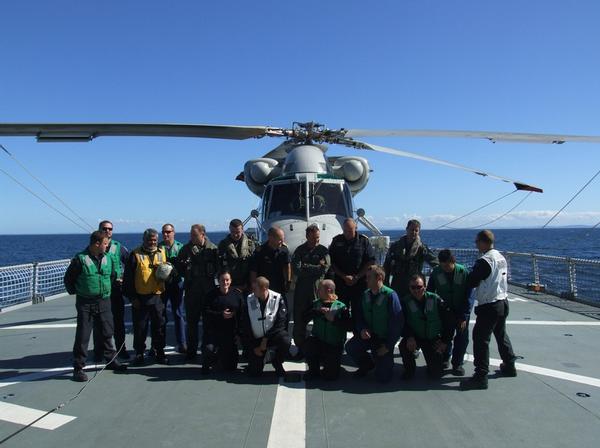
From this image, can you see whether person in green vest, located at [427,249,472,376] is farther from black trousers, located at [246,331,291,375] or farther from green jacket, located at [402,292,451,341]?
black trousers, located at [246,331,291,375]

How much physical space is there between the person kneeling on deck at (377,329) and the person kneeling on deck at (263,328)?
794mm

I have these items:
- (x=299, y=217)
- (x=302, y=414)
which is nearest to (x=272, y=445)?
(x=302, y=414)

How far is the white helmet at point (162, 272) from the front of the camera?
209 inches

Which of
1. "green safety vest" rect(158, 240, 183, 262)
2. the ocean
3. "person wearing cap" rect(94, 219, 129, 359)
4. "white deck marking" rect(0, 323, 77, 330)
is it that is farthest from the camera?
the ocean

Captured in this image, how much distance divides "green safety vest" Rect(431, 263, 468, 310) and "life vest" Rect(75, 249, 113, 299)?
3958 mm

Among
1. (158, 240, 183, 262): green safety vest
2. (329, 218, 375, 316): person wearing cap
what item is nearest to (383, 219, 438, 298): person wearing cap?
(329, 218, 375, 316): person wearing cap

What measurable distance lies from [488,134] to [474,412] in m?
5.23

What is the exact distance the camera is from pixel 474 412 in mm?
3826

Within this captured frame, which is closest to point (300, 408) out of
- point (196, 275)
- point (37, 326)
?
point (196, 275)

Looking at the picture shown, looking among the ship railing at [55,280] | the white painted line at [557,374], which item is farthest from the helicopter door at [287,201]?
the white painted line at [557,374]

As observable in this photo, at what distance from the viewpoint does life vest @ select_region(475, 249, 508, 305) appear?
4488 millimetres

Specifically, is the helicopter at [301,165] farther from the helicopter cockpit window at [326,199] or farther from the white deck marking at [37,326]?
the white deck marking at [37,326]

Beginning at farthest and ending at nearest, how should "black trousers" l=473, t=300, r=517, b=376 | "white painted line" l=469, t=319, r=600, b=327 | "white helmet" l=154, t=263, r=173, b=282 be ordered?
1. "white painted line" l=469, t=319, r=600, b=327
2. "white helmet" l=154, t=263, r=173, b=282
3. "black trousers" l=473, t=300, r=517, b=376

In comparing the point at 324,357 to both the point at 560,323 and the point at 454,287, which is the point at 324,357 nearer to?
the point at 454,287
